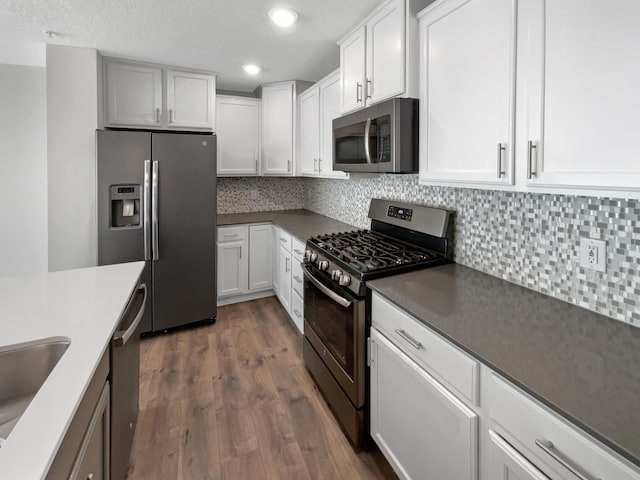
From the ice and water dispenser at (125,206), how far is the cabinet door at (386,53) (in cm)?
203

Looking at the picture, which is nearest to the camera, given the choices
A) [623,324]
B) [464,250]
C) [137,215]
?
[623,324]

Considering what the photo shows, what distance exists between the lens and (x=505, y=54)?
4.22 feet

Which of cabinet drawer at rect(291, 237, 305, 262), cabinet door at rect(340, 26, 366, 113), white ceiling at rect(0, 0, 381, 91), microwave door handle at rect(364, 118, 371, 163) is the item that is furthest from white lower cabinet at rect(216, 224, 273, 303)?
microwave door handle at rect(364, 118, 371, 163)

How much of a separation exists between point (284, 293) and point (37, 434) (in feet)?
9.01

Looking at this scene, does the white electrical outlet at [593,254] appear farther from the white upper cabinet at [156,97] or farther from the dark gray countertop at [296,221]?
the white upper cabinet at [156,97]

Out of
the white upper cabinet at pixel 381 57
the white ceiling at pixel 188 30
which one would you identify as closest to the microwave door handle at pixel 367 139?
the white upper cabinet at pixel 381 57

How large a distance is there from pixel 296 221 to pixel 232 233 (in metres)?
0.66

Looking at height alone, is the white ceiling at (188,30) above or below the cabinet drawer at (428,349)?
above

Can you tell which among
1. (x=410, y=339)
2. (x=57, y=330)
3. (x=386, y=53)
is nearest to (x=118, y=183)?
(x=57, y=330)

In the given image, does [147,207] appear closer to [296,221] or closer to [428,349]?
[296,221]

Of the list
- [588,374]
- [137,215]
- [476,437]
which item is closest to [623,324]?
[588,374]

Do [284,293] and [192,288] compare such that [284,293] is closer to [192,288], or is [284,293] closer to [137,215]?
[192,288]

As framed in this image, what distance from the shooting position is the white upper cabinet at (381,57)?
177 cm

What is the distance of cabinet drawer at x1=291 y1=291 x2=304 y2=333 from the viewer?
9.36 feet
